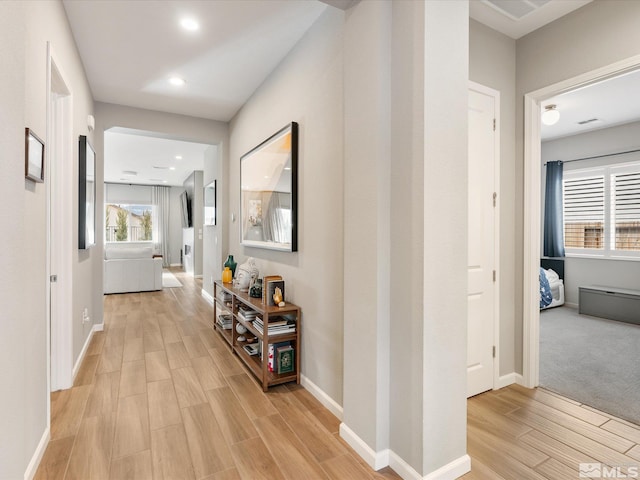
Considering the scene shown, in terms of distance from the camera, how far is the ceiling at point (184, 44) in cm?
236

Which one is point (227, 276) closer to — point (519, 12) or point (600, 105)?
point (519, 12)

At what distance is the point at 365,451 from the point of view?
5.61 ft

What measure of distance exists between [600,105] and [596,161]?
55.2 inches

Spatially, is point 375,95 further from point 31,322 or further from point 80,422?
point 80,422

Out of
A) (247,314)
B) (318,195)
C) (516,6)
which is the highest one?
(516,6)

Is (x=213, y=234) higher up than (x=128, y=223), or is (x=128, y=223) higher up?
(x=128, y=223)

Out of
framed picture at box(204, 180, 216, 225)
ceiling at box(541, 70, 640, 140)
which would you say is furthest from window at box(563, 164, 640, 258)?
framed picture at box(204, 180, 216, 225)

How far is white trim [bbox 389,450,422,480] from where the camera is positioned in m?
1.53

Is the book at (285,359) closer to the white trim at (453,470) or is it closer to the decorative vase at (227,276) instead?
the white trim at (453,470)

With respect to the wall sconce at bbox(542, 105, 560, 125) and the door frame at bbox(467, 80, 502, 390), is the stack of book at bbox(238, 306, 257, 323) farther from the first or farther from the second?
the wall sconce at bbox(542, 105, 560, 125)

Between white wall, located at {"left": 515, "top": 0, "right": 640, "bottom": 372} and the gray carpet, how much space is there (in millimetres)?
471

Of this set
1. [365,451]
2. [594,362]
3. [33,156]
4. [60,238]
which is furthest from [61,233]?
[594,362]

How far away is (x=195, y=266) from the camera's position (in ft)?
27.6

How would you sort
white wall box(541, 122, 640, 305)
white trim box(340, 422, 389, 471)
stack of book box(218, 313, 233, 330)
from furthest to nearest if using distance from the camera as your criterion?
white wall box(541, 122, 640, 305) < stack of book box(218, 313, 233, 330) < white trim box(340, 422, 389, 471)
